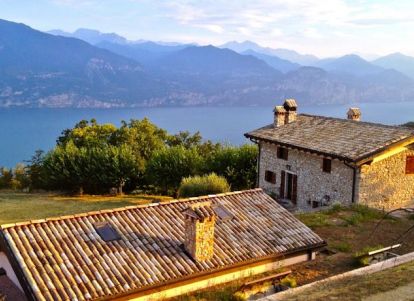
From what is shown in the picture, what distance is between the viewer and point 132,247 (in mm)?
10531

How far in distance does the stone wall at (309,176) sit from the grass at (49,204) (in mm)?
13117

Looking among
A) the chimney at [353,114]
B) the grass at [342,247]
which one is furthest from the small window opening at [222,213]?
the chimney at [353,114]

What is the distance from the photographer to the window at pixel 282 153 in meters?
25.2

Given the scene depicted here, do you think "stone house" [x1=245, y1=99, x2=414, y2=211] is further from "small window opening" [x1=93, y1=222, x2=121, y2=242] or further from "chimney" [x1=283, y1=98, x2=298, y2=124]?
"small window opening" [x1=93, y1=222, x2=121, y2=242]

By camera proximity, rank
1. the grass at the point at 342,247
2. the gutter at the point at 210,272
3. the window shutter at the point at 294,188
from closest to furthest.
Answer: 1. the gutter at the point at 210,272
2. the grass at the point at 342,247
3. the window shutter at the point at 294,188

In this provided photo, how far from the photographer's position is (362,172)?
20.9m

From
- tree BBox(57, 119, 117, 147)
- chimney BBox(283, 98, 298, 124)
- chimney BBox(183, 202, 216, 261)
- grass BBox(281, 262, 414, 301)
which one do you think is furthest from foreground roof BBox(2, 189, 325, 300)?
tree BBox(57, 119, 117, 147)

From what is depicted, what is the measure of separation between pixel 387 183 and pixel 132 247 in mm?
15625

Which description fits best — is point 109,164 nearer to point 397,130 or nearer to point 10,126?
point 397,130

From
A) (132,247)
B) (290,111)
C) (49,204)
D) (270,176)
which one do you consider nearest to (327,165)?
(270,176)

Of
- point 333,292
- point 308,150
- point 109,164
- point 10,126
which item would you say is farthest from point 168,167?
point 10,126

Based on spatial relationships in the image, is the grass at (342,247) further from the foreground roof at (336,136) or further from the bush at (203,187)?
the bush at (203,187)

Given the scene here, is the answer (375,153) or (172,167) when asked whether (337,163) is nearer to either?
(375,153)

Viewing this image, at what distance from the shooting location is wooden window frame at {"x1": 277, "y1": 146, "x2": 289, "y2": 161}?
82.4 feet
